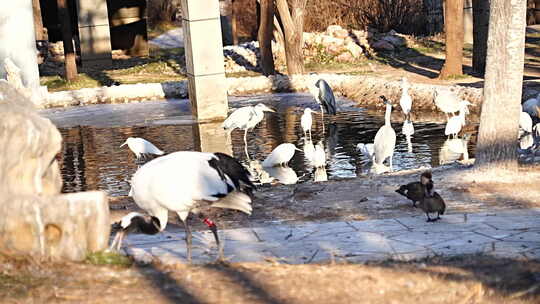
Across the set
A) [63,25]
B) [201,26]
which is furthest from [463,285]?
[63,25]

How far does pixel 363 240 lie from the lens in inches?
346

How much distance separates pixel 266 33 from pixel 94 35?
9.07m

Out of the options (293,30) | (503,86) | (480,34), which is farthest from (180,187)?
(480,34)

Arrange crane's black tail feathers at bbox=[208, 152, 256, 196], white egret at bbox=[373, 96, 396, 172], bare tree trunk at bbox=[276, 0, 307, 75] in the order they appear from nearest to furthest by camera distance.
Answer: crane's black tail feathers at bbox=[208, 152, 256, 196]
white egret at bbox=[373, 96, 396, 172]
bare tree trunk at bbox=[276, 0, 307, 75]

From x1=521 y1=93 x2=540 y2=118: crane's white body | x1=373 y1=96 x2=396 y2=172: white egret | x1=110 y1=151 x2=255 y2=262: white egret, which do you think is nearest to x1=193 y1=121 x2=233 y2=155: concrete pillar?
x1=373 y1=96 x2=396 y2=172: white egret

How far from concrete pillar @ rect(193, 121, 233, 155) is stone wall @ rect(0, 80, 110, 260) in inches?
370

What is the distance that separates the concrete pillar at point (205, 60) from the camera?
2094 centimetres

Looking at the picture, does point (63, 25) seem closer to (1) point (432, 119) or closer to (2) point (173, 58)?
(2) point (173, 58)

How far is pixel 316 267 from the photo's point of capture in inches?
286

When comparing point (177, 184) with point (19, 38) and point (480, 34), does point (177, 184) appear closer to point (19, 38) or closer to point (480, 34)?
point (19, 38)

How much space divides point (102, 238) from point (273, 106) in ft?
50.2

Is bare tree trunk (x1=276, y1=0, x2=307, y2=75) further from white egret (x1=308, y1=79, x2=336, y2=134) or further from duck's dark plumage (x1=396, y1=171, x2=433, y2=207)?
duck's dark plumage (x1=396, y1=171, x2=433, y2=207)

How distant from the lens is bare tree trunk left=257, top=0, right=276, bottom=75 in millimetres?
25703

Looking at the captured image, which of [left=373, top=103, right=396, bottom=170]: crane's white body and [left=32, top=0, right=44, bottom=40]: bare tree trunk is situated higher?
[left=32, top=0, right=44, bottom=40]: bare tree trunk
